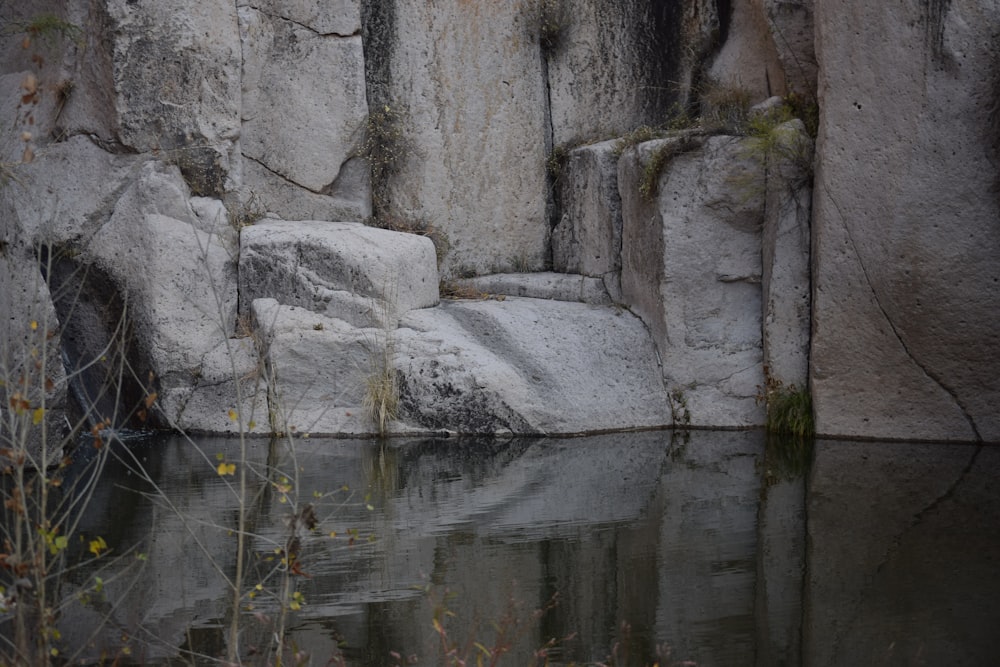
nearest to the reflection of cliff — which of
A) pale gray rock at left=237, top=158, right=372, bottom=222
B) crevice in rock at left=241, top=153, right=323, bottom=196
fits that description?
pale gray rock at left=237, top=158, right=372, bottom=222

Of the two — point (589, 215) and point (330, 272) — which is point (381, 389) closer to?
point (330, 272)

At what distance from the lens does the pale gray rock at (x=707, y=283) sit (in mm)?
9039

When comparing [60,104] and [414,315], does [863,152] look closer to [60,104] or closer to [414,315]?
[414,315]

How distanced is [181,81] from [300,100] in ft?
3.83

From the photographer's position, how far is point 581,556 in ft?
17.9

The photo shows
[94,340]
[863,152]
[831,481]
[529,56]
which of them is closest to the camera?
[831,481]

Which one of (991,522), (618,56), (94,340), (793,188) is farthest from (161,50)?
(991,522)

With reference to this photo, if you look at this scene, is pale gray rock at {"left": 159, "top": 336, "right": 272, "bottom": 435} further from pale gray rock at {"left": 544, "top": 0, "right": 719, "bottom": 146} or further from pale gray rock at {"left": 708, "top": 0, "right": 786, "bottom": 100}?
pale gray rock at {"left": 708, "top": 0, "right": 786, "bottom": 100}

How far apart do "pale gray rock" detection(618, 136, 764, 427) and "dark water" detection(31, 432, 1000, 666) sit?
3.24 feet

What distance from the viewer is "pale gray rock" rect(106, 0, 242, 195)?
920 cm

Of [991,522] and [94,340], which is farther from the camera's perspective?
[94,340]

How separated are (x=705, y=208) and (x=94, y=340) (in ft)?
15.8

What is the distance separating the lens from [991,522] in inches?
231

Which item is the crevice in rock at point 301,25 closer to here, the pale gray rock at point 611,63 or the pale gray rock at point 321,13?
the pale gray rock at point 321,13
